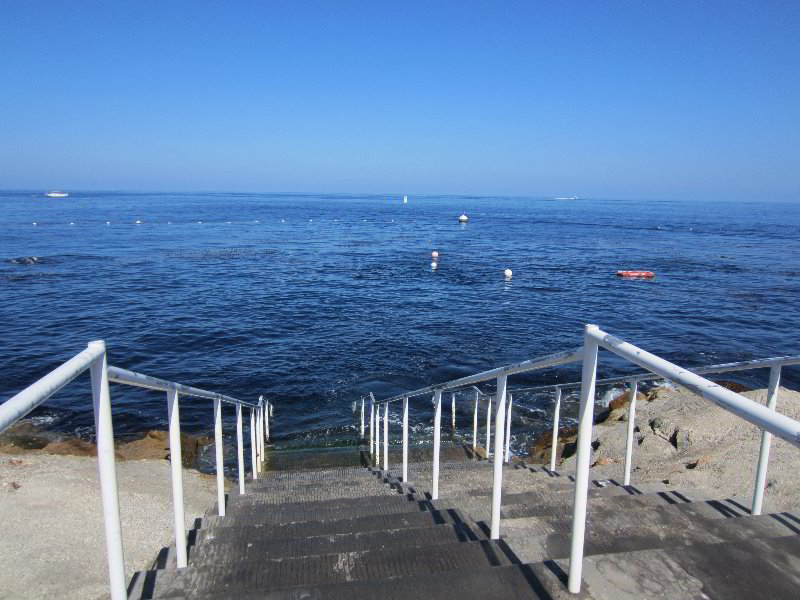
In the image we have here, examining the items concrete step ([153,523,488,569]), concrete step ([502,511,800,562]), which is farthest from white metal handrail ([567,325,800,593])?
concrete step ([153,523,488,569])

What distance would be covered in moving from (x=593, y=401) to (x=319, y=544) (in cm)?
205

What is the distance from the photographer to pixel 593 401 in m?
2.02

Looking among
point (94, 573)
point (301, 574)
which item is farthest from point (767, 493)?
point (94, 573)

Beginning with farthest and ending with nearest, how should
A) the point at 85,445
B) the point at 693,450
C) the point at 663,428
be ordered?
1. the point at 85,445
2. the point at 663,428
3. the point at 693,450

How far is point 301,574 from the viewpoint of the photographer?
2691 mm

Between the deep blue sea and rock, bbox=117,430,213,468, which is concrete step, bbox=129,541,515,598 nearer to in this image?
rock, bbox=117,430,213,468

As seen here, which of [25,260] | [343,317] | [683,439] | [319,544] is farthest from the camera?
[25,260]

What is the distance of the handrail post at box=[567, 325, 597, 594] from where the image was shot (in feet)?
6.78

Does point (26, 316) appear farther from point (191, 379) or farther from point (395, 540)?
point (395, 540)

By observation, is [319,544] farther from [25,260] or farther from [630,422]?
[25,260]

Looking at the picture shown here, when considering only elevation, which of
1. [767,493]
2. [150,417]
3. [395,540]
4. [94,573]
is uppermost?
[395,540]

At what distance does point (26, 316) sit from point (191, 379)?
34.4ft

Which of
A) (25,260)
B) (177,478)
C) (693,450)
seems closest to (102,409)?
(177,478)

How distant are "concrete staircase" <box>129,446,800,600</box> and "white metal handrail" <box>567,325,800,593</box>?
0.18m
